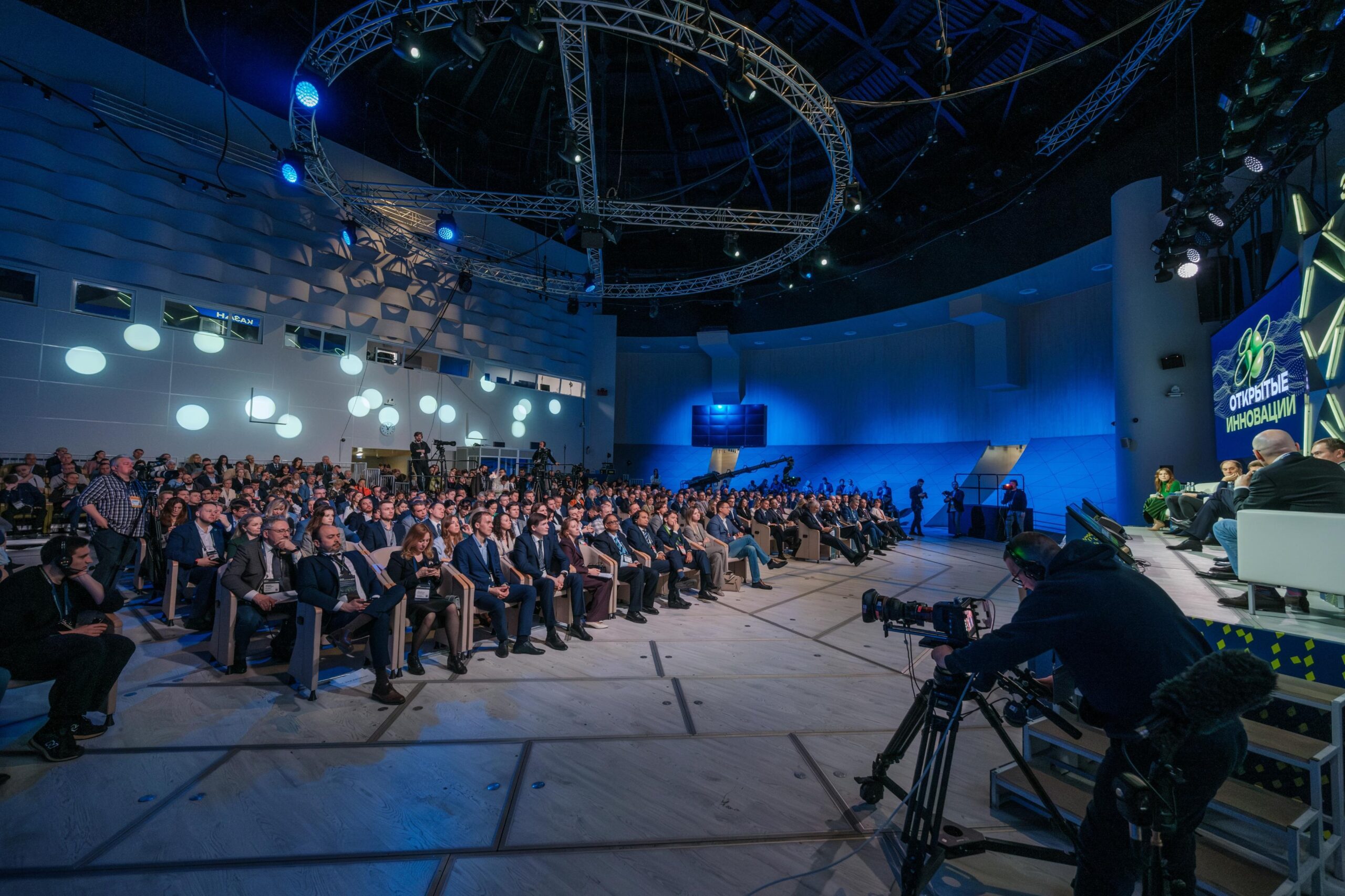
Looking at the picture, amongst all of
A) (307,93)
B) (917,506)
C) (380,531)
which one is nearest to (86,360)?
(307,93)

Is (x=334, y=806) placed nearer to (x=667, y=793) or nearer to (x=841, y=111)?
(x=667, y=793)

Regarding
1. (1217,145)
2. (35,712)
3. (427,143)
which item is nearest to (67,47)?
(427,143)

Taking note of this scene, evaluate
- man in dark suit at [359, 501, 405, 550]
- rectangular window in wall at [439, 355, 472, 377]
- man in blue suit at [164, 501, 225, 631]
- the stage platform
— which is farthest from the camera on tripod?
rectangular window in wall at [439, 355, 472, 377]

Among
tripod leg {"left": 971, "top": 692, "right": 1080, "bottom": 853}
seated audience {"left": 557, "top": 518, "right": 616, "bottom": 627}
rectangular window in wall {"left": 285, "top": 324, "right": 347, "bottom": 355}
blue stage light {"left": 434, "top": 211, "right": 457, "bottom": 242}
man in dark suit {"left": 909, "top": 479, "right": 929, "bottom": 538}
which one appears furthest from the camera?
man in dark suit {"left": 909, "top": 479, "right": 929, "bottom": 538}

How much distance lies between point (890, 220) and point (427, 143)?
13.4 m

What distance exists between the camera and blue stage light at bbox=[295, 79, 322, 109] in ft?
28.5

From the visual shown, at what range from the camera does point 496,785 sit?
2.68 metres

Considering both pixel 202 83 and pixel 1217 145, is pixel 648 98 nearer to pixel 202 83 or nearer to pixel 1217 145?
pixel 202 83

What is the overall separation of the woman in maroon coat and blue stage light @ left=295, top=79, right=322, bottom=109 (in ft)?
27.8

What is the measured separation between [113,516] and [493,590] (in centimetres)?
416

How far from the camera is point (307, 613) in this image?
377 centimetres

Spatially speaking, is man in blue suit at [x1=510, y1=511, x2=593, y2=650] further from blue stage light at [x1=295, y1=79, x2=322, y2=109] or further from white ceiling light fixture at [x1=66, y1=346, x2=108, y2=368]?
white ceiling light fixture at [x1=66, y1=346, x2=108, y2=368]

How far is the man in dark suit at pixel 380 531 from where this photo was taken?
22.3 feet

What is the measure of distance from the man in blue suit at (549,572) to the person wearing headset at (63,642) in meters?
2.78
